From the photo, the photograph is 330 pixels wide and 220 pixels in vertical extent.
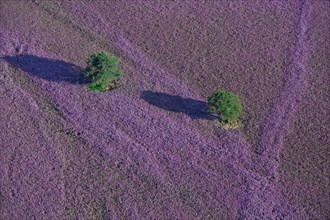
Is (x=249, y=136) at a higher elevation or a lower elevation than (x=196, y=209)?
higher

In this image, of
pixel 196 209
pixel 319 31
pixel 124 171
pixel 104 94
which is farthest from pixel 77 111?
pixel 319 31

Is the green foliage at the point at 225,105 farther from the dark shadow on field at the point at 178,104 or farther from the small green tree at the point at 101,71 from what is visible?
the small green tree at the point at 101,71

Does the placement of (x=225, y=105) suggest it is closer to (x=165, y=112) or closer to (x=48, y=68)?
(x=165, y=112)

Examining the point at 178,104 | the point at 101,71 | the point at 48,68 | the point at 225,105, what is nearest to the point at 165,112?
the point at 178,104

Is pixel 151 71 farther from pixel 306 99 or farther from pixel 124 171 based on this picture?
pixel 306 99

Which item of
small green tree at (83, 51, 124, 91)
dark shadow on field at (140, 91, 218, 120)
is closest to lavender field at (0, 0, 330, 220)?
dark shadow on field at (140, 91, 218, 120)

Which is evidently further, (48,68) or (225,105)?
(48,68)
